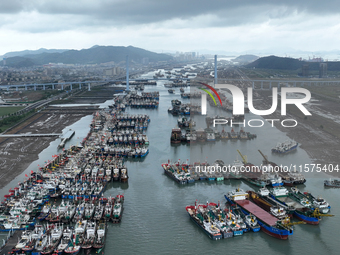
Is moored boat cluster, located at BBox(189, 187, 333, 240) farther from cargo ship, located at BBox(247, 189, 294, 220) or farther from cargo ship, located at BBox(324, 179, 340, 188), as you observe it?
cargo ship, located at BBox(324, 179, 340, 188)

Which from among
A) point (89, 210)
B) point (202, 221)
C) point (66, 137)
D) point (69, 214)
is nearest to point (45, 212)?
point (69, 214)

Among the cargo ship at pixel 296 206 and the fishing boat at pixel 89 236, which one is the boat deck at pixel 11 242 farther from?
the cargo ship at pixel 296 206

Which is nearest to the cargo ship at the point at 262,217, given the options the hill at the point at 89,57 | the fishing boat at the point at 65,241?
the fishing boat at the point at 65,241

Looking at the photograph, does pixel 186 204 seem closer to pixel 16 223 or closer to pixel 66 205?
pixel 66 205

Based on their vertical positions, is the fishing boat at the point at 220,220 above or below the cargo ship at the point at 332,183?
below

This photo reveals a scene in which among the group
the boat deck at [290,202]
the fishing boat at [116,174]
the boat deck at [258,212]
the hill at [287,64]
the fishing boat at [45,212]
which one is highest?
the hill at [287,64]

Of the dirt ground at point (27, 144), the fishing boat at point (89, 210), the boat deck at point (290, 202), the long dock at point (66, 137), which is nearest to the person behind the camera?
the fishing boat at point (89, 210)
